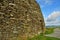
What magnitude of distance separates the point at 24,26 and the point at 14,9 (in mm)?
1786

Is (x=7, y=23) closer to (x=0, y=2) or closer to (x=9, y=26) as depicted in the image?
(x=9, y=26)

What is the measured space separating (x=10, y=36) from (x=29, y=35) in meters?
2.43

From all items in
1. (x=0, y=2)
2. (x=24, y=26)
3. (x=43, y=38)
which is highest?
(x=0, y=2)

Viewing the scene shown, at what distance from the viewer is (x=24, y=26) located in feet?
55.1

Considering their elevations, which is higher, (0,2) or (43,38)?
(0,2)

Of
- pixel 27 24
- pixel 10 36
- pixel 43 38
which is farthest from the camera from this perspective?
pixel 43 38

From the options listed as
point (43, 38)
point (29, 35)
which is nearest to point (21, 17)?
point (29, 35)

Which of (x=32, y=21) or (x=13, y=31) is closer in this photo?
(x=13, y=31)

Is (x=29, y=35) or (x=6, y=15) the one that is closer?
(x=6, y=15)

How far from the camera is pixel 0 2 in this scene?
55.0ft

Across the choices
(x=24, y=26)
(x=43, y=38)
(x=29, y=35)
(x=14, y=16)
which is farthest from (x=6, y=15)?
(x=43, y=38)

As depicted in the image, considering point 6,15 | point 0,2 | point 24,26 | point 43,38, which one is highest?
point 0,2

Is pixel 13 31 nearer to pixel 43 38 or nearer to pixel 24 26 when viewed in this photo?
pixel 24 26

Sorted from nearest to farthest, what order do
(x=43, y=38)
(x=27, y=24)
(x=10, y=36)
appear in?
(x=10, y=36), (x=27, y=24), (x=43, y=38)
